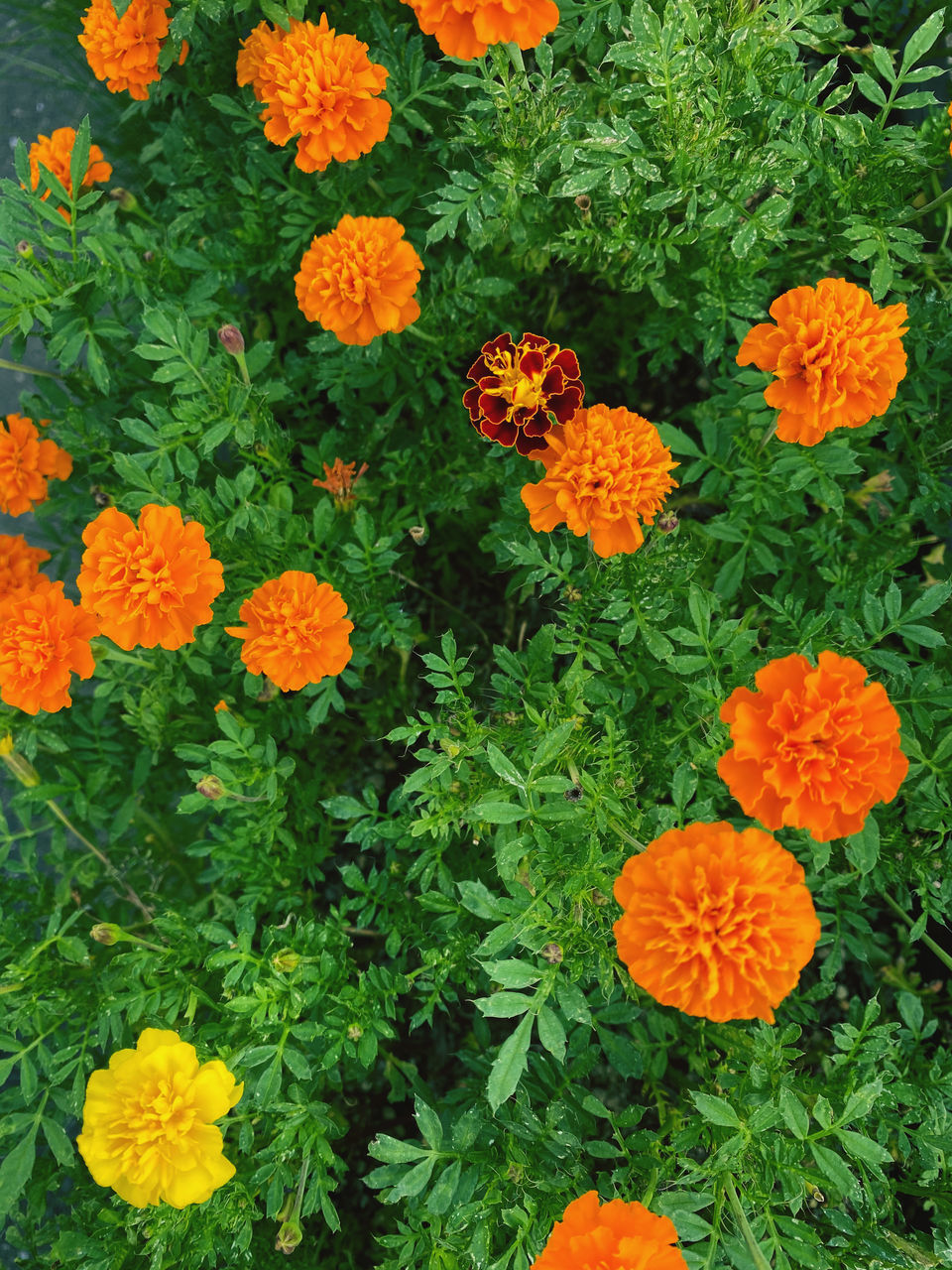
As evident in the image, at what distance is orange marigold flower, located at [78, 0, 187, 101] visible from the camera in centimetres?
141

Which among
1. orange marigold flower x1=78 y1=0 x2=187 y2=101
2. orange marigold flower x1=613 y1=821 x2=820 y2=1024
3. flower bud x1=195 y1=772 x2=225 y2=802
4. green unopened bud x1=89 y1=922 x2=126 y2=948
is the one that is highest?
orange marigold flower x1=78 y1=0 x2=187 y2=101

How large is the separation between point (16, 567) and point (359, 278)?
788 millimetres

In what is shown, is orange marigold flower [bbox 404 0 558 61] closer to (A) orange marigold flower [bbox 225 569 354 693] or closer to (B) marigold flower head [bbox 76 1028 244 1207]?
(A) orange marigold flower [bbox 225 569 354 693]

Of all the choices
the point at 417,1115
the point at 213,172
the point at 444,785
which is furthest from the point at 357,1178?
the point at 213,172

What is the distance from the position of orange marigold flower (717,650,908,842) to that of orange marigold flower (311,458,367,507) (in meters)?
0.82

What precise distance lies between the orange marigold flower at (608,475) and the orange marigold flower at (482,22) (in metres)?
0.45

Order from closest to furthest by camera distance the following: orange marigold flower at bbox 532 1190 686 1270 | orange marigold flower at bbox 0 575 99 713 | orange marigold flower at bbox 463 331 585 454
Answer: orange marigold flower at bbox 532 1190 686 1270 < orange marigold flower at bbox 463 331 585 454 < orange marigold flower at bbox 0 575 99 713

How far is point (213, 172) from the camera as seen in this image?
5.66 ft

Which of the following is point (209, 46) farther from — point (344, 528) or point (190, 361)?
point (344, 528)

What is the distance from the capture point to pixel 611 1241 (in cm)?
88

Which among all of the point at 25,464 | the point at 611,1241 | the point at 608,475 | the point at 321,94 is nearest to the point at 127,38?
the point at 321,94

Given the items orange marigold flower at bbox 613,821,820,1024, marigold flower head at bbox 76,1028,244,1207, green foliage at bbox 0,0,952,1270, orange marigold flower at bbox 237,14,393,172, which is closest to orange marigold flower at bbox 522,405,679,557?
green foliage at bbox 0,0,952,1270

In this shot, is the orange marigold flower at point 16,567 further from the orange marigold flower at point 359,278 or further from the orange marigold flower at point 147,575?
the orange marigold flower at point 359,278

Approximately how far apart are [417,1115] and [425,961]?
20 cm
